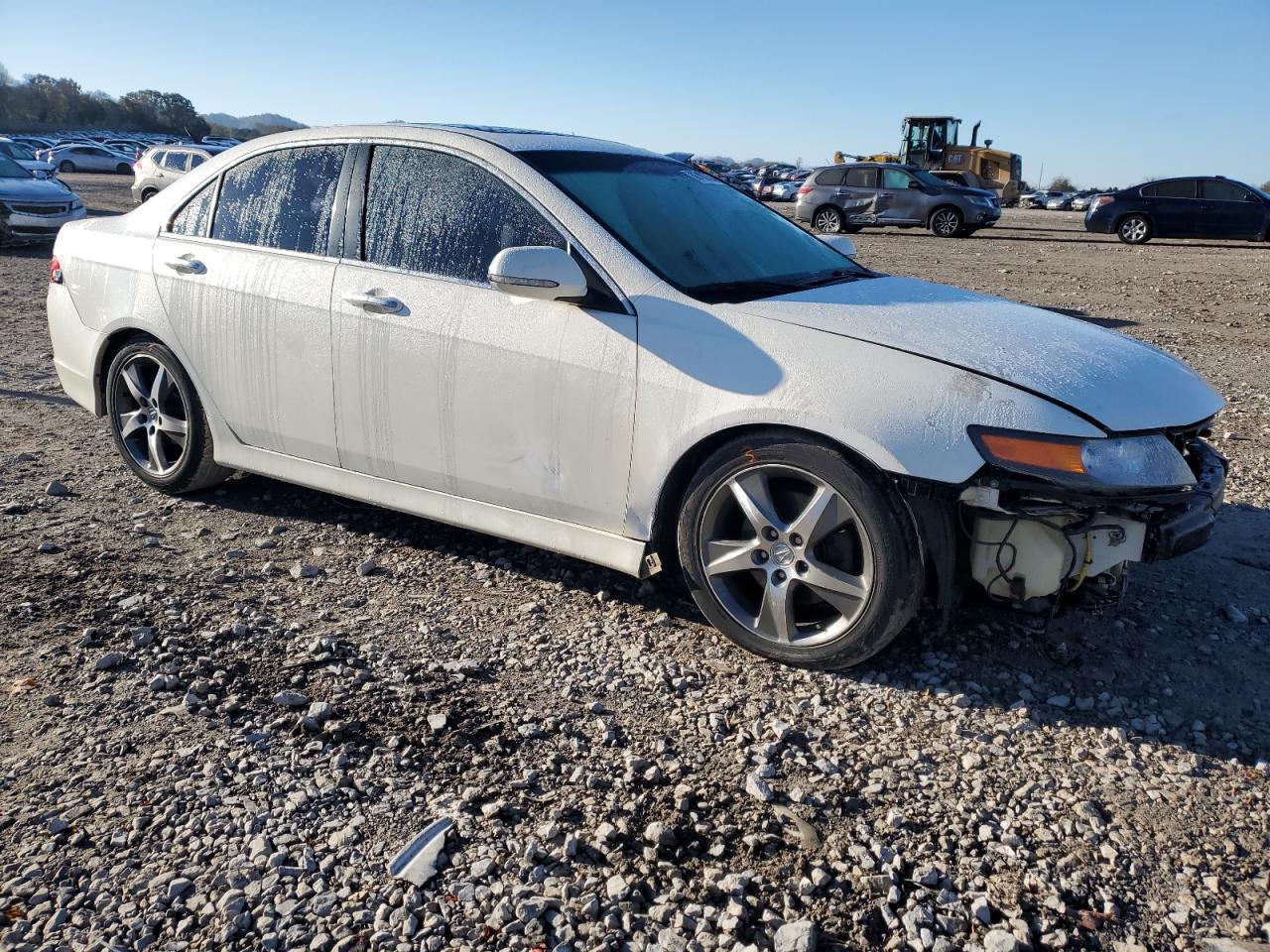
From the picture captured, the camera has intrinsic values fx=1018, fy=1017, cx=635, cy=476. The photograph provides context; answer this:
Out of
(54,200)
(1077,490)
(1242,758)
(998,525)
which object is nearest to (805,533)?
(998,525)

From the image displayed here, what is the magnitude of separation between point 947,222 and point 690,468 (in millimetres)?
22375

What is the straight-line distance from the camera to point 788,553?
10.9 ft

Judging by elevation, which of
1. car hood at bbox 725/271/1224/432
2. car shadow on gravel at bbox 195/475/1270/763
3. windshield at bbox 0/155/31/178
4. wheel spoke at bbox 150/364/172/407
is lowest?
car shadow on gravel at bbox 195/475/1270/763

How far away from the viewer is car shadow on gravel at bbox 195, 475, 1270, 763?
3191 millimetres

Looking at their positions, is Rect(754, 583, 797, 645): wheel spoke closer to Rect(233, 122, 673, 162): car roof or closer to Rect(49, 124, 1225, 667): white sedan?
Rect(49, 124, 1225, 667): white sedan

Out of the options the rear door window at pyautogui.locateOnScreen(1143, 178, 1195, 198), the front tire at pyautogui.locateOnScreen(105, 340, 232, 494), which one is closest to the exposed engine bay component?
the front tire at pyautogui.locateOnScreen(105, 340, 232, 494)

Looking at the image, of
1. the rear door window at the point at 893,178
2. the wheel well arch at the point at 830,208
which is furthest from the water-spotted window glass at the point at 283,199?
the rear door window at the point at 893,178

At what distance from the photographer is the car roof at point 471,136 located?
4031mm

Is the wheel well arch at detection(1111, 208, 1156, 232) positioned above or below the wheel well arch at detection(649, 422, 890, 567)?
above

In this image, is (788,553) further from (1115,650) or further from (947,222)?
(947,222)

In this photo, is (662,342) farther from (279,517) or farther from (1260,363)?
(1260,363)

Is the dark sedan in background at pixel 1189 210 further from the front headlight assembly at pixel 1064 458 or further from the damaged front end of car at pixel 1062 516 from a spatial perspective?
the front headlight assembly at pixel 1064 458

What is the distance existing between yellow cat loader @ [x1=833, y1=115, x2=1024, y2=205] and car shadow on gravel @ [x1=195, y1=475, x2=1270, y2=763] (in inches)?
1242

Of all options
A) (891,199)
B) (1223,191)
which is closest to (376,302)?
(891,199)
